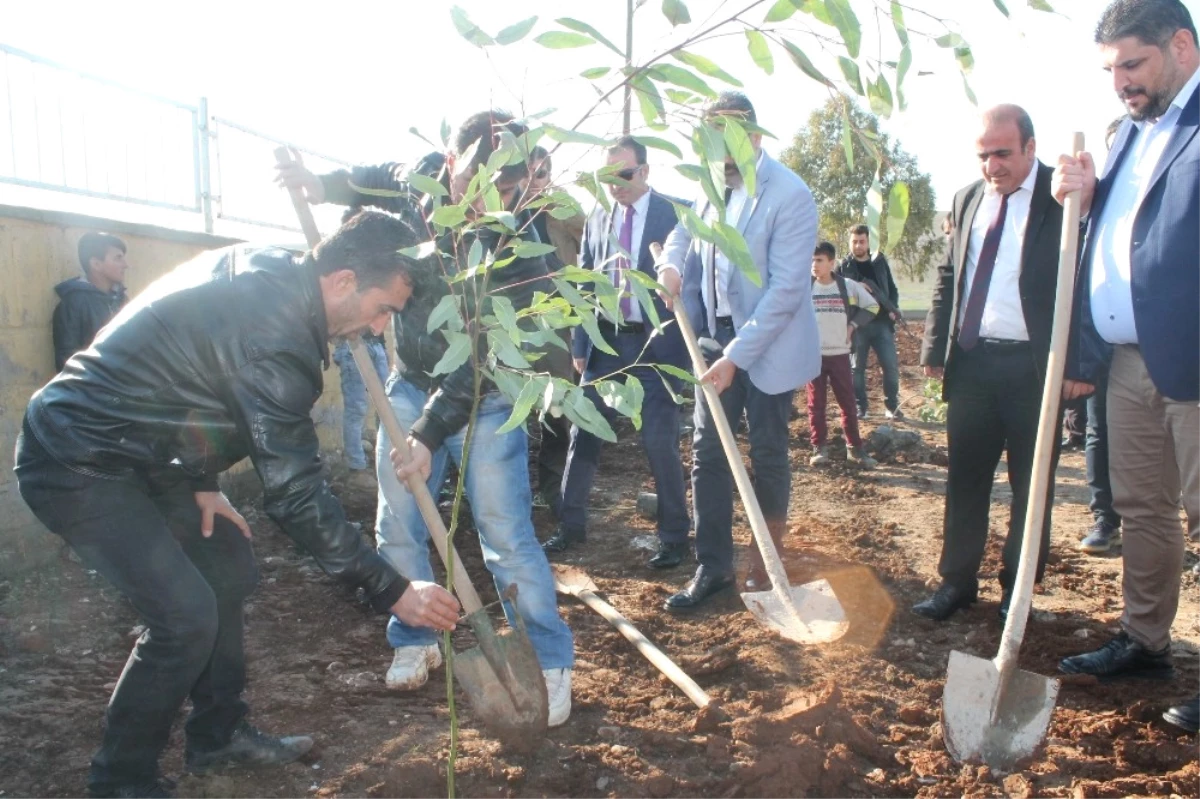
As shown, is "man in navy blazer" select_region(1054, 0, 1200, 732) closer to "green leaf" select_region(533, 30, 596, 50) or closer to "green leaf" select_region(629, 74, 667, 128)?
"green leaf" select_region(629, 74, 667, 128)

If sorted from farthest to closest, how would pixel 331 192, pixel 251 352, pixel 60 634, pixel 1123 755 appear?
pixel 60 634 → pixel 331 192 → pixel 1123 755 → pixel 251 352

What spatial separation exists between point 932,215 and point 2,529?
26847 millimetres

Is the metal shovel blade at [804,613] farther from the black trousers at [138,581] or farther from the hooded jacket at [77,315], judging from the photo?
the hooded jacket at [77,315]

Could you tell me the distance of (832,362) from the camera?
752 cm

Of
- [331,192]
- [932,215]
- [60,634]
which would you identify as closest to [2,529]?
[60,634]

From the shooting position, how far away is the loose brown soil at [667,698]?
2633 mm

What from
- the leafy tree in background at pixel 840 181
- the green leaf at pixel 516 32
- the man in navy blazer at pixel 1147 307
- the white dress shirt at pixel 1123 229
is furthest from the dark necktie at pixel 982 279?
the leafy tree in background at pixel 840 181

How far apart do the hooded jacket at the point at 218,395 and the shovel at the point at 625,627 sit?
111cm

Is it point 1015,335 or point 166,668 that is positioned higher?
point 1015,335

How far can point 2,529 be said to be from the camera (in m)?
4.52

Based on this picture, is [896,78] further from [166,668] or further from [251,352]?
[166,668]

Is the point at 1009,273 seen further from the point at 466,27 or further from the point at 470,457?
the point at 466,27

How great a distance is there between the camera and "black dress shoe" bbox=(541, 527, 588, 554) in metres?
5.14

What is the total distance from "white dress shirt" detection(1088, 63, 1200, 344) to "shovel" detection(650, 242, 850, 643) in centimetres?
130
